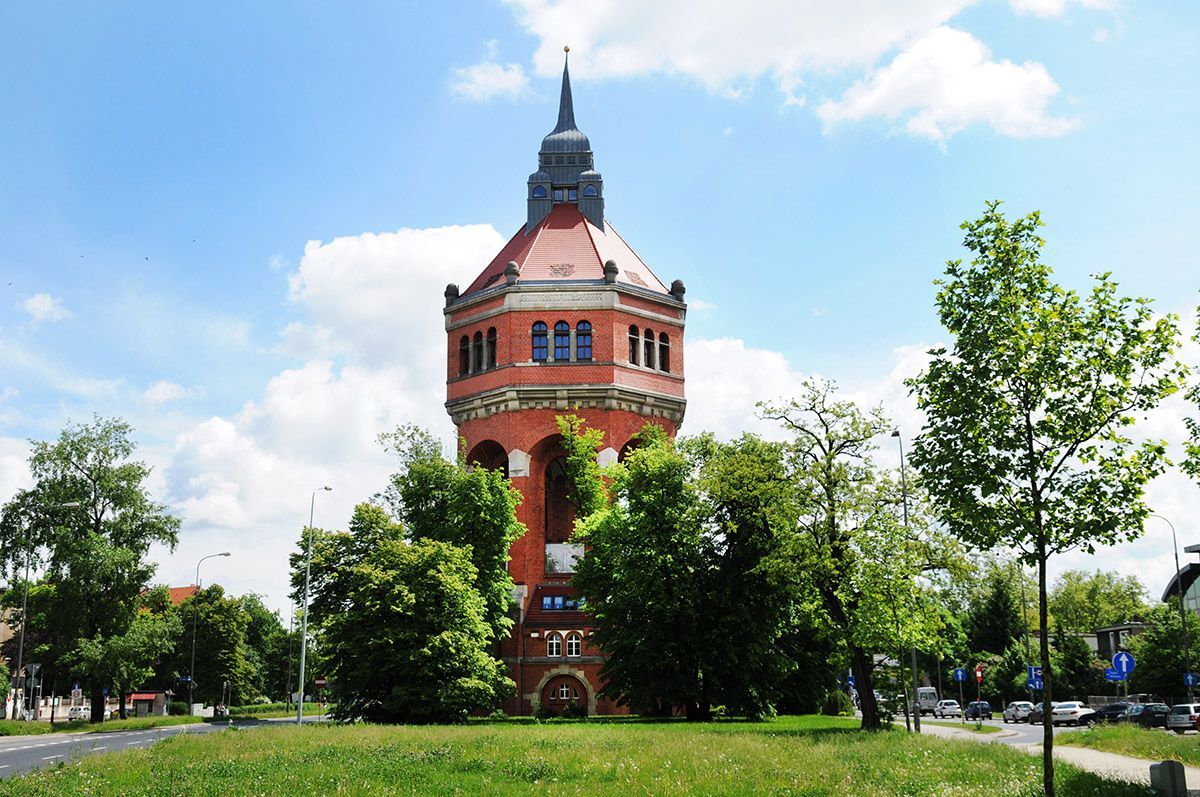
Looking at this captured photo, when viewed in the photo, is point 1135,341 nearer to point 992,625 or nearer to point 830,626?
point 830,626

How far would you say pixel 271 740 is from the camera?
1027 inches

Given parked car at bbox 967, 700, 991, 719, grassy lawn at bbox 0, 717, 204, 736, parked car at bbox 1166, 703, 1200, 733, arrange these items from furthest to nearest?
parked car at bbox 967, 700, 991, 719, grassy lawn at bbox 0, 717, 204, 736, parked car at bbox 1166, 703, 1200, 733

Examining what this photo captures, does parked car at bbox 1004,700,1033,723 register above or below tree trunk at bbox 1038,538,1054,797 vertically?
below

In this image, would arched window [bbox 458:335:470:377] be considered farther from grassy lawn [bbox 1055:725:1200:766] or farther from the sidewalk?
the sidewalk

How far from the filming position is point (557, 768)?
66.5 feet

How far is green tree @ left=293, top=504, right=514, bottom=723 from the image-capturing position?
39312 millimetres

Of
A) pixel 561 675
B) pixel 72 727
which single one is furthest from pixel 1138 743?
pixel 72 727

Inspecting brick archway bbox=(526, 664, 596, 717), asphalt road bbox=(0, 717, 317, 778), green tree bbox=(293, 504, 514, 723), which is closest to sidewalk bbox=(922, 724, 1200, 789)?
green tree bbox=(293, 504, 514, 723)

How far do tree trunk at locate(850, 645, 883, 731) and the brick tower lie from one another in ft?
55.1

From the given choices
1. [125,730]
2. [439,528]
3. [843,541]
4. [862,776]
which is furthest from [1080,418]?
[125,730]

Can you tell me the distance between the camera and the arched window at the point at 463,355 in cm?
5753

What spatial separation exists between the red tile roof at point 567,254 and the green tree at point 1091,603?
156ft

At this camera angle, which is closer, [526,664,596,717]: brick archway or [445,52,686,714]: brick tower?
[526,664,596,717]: brick archway

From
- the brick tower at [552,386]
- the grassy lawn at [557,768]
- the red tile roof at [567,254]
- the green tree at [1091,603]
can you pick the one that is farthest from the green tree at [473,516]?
the green tree at [1091,603]
